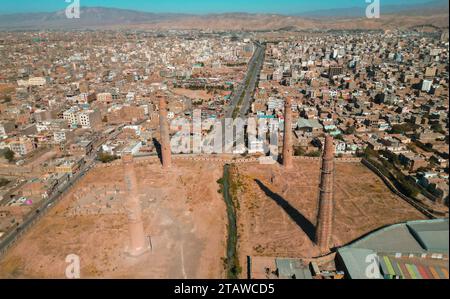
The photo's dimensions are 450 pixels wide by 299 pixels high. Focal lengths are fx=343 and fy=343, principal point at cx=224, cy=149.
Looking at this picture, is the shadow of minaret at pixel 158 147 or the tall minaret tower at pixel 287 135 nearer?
the tall minaret tower at pixel 287 135

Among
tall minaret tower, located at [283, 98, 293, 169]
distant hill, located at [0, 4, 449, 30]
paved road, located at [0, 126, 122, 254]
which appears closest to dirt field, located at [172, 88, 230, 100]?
paved road, located at [0, 126, 122, 254]

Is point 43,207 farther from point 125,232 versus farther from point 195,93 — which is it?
point 195,93

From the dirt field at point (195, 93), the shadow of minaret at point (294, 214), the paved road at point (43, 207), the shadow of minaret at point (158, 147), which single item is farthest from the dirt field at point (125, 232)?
the dirt field at point (195, 93)

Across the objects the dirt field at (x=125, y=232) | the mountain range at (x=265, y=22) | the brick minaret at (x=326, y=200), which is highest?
the mountain range at (x=265, y=22)

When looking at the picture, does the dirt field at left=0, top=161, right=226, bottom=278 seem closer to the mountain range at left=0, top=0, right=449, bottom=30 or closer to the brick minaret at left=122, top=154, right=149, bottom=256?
the brick minaret at left=122, top=154, right=149, bottom=256

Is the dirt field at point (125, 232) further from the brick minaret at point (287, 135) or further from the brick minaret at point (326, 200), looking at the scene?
the brick minaret at point (287, 135)

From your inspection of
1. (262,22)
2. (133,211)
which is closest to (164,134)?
(133,211)
